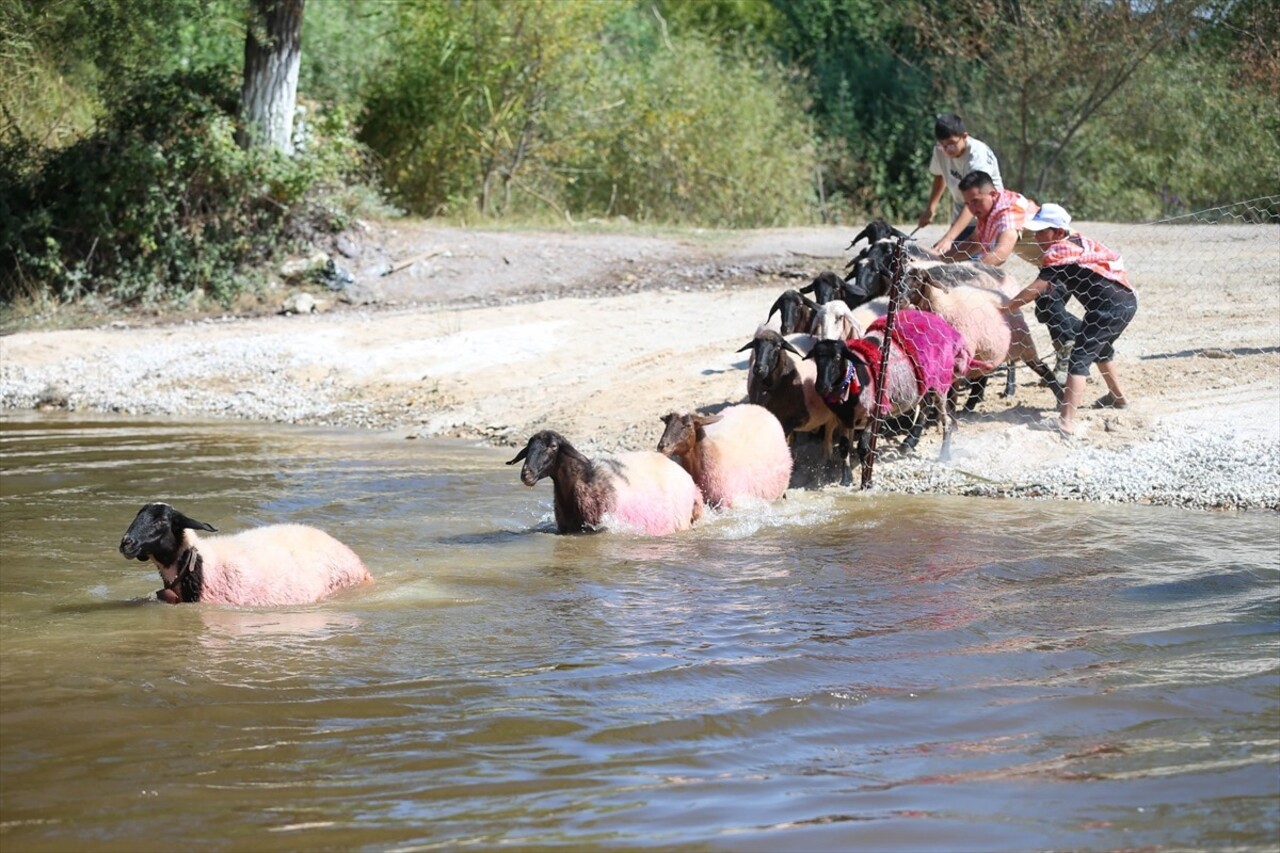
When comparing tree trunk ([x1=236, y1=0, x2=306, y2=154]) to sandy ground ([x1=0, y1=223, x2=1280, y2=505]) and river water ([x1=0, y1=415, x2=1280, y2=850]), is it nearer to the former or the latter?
sandy ground ([x1=0, y1=223, x2=1280, y2=505])

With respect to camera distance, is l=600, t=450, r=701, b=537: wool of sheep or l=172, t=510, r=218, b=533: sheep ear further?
l=600, t=450, r=701, b=537: wool of sheep

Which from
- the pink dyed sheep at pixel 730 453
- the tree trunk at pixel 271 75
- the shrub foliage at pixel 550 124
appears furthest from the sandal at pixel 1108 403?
the tree trunk at pixel 271 75

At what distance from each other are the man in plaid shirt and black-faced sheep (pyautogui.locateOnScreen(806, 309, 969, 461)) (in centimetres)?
94

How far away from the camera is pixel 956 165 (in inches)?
497

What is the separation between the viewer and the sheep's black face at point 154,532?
24.1 ft

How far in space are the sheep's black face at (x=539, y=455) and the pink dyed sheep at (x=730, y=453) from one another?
0.82 m

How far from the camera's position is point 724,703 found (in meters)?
5.93

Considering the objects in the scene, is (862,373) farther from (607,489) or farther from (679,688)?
(679,688)

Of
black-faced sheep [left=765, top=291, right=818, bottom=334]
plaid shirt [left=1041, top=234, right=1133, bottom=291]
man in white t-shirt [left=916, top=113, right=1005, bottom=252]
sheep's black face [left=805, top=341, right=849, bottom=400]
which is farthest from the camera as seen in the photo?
man in white t-shirt [left=916, top=113, right=1005, bottom=252]

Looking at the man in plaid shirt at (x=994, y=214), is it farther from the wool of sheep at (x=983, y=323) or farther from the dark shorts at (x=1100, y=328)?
the dark shorts at (x=1100, y=328)

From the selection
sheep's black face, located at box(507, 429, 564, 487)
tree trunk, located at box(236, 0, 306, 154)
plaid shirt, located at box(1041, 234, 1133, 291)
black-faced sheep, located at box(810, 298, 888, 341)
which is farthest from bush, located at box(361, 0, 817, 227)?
sheep's black face, located at box(507, 429, 564, 487)

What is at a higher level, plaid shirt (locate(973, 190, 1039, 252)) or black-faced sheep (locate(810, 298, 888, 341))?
plaid shirt (locate(973, 190, 1039, 252))

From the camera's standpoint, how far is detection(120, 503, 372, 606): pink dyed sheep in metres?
7.40

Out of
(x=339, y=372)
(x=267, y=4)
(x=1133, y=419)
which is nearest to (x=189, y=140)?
(x=267, y=4)
